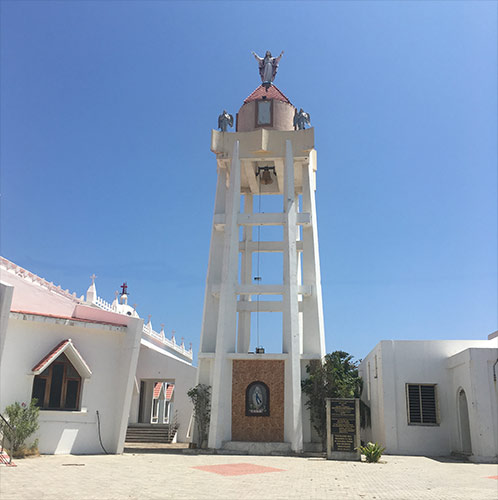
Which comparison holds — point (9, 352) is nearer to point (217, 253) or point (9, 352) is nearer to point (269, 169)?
point (217, 253)

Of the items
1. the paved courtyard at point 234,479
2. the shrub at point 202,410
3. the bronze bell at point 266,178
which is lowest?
the paved courtyard at point 234,479

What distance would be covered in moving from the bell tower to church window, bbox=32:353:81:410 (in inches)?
269

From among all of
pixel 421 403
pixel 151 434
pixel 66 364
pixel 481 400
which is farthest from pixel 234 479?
pixel 151 434

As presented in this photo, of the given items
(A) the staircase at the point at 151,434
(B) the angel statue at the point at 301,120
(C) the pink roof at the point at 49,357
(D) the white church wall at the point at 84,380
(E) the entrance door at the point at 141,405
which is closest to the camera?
(D) the white church wall at the point at 84,380

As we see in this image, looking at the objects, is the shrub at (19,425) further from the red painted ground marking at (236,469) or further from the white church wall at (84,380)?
the red painted ground marking at (236,469)

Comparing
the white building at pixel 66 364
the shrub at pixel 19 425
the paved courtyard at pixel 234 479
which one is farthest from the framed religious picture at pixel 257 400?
the shrub at pixel 19 425

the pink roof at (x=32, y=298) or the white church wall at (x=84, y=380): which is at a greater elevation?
the pink roof at (x=32, y=298)

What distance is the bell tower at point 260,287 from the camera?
24.3 m

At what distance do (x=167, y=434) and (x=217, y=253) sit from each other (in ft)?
36.0

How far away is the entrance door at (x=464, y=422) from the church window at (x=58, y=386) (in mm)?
15503

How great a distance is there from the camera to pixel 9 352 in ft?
58.9

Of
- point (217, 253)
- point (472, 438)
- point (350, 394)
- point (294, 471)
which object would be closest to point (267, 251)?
point (217, 253)

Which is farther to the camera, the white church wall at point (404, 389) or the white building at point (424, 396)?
the white church wall at point (404, 389)

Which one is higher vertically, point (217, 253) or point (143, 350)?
point (217, 253)
